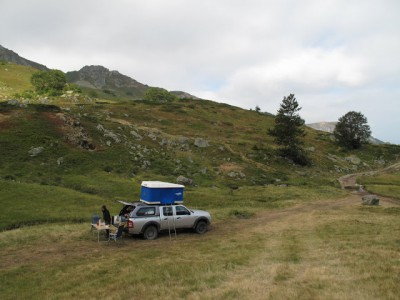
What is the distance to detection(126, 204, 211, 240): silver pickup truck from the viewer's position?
2192cm

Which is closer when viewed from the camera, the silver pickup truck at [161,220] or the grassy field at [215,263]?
the grassy field at [215,263]

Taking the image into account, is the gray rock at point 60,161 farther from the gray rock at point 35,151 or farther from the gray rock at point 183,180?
the gray rock at point 183,180

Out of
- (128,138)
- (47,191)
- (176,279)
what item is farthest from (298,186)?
(176,279)

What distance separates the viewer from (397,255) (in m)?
15.8

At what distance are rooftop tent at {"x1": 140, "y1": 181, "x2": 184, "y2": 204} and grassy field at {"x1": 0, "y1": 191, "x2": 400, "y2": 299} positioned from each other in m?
2.31

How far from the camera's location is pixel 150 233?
22.3m

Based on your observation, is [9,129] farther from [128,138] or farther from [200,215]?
[200,215]

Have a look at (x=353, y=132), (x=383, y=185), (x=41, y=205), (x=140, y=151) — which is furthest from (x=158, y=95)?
(x=41, y=205)

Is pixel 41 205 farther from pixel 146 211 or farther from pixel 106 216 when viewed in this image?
pixel 146 211

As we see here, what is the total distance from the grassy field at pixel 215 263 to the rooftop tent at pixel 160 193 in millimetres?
2312

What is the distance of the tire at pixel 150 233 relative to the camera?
22109 mm

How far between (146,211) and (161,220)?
1.13 m

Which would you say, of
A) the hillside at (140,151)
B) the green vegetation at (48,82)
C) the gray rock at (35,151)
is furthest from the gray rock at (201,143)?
the green vegetation at (48,82)

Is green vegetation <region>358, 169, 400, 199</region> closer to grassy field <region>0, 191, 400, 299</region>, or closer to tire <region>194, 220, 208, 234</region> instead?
grassy field <region>0, 191, 400, 299</region>
